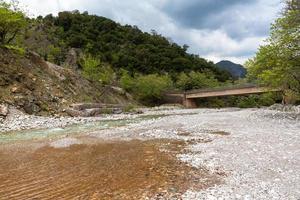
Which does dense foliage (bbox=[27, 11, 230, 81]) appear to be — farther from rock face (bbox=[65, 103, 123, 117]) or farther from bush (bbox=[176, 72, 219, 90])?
rock face (bbox=[65, 103, 123, 117])

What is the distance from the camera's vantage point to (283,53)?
Result: 32938 millimetres

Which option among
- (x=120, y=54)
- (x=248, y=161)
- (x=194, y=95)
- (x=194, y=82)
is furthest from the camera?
(x=120, y=54)

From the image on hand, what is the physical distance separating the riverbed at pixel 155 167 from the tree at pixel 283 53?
12374 mm

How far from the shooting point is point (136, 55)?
123 metres

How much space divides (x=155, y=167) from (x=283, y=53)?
78.0ft

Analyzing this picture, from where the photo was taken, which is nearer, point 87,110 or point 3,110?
point 3,110

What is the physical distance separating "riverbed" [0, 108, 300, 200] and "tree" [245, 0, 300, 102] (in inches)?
487

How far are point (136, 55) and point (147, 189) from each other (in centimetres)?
11386

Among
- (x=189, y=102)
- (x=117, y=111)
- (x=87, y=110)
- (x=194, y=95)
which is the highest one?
(x=194, y=95)

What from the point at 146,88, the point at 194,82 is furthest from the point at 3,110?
→ the point at 194,82

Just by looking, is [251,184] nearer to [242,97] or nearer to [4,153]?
[4,153]

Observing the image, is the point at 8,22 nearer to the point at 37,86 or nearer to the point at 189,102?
the point at 37,86

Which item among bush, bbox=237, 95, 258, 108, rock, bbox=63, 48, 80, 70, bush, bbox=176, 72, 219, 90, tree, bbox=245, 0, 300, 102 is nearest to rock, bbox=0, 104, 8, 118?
tree, bbox=245, 0, 300, 102

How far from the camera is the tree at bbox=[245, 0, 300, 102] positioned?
106 ft
